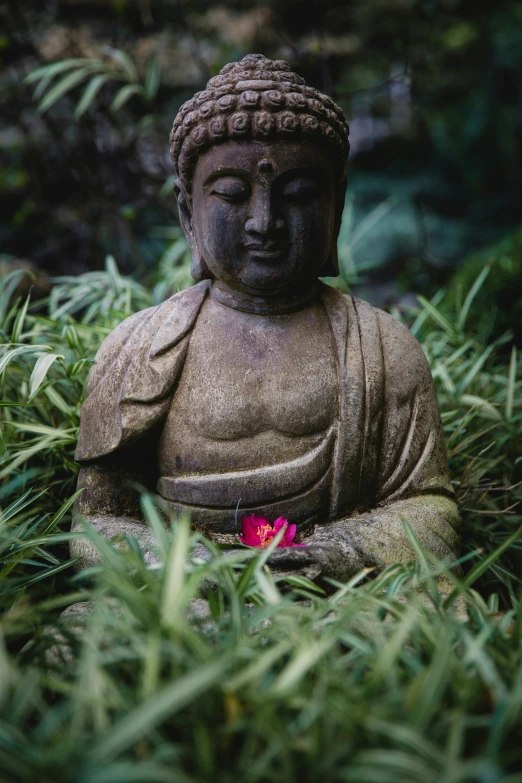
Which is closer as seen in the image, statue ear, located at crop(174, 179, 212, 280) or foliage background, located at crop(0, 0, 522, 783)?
foliage background, located at crop(0, 0, 522, 783)

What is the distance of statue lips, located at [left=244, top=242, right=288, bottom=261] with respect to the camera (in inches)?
91.2

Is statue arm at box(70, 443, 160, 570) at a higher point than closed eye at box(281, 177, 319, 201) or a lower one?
lower

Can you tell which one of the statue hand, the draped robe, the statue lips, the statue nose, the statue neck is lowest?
the statue hand

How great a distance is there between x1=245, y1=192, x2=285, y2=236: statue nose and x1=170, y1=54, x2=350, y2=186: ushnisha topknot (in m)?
0.18

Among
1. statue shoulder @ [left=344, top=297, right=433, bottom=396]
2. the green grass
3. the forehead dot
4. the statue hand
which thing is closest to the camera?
the green grass

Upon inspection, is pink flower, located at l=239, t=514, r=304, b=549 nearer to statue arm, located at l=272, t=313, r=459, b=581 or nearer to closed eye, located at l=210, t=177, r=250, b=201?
statue arm, located at l=272, t=313, r=459, b=581

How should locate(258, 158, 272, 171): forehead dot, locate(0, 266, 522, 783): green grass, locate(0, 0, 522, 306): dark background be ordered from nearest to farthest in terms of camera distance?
locate(0, 266, 522, 783): green grass → locate(258, 158, 272, 171): forehead dot → locate(0, 0, 522, 306): dark background

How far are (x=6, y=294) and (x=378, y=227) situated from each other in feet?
15.4

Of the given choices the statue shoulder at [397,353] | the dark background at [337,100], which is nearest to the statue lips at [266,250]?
the statue shoulder at [397,353]


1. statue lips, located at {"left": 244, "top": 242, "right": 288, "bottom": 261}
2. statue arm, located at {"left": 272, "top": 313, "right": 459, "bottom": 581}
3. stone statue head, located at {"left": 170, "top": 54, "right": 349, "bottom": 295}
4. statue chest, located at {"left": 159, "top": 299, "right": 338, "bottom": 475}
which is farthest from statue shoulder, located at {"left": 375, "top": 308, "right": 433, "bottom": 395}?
statue lips, located at {"left": 244, "top": 242, "right": 288, "bottom": 261}

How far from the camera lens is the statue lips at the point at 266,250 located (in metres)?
2.32

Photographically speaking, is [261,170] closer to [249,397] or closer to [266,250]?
[266,250]

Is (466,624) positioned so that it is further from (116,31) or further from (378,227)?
(378,227)

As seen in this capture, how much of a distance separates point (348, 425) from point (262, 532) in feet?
1.43
